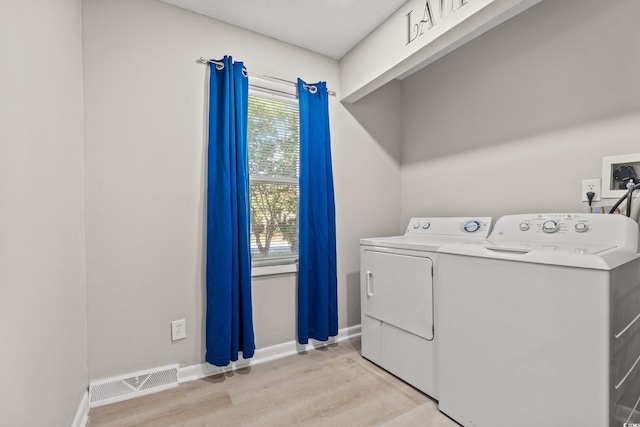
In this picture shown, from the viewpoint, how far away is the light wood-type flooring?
4.70 ft

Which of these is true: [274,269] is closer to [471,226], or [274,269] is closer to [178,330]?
[178,330]

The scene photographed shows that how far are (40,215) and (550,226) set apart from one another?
220 cm

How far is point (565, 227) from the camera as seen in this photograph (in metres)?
1.38

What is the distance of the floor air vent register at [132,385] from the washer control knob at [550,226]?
2255 millimetres

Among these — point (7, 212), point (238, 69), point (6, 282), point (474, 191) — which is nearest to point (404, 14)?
point (238, 69)

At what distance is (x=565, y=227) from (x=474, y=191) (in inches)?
28.6

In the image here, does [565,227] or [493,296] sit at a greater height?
[565,227]

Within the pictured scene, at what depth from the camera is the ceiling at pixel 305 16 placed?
177cm

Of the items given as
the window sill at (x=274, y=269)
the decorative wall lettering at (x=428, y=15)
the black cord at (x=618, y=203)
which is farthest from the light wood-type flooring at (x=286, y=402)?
the decorative wall lettering at (x=428, y=15)

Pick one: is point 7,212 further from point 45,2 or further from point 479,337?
point 479,337

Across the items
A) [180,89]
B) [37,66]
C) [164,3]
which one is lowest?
[37,66]

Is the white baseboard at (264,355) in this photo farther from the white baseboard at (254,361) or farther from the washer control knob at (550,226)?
the washer control knob at (550,226)

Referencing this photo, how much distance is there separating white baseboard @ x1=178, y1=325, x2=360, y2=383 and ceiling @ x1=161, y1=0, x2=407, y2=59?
7.56 ft

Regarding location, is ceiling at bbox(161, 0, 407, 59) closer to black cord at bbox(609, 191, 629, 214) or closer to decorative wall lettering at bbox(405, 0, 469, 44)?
decorative wall lettering at bbox(405, 0, 469, 44)
